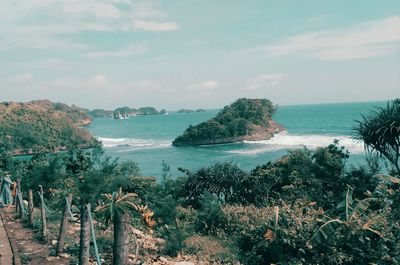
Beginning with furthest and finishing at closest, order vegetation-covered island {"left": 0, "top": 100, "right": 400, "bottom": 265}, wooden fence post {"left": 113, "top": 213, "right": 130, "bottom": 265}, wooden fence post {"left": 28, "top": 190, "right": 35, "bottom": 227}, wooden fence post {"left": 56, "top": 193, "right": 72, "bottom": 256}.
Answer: wooden fence post {"left": 28, "top": 190, "right": 35, "bottom": 227} → wooden fence post {"left": 56, "top": 193, "right": 72, "bottom": 256} → vegetation-covered island {"left": 0, "top": 100, "right": 400, "bottom": 265} → wooden fence post {"left": 113, "top": 213, "right": 130, "bottom": 265}

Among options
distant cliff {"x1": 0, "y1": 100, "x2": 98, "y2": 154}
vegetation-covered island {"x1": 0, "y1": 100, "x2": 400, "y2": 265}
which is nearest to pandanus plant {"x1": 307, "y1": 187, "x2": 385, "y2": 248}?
vegetation-covered island {"x1": 0, "y1": 100, "x2": 400, "y2": 265}

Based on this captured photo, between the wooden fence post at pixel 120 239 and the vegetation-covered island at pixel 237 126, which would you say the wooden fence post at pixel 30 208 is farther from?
the vegetation-covered island at pixel 237 126

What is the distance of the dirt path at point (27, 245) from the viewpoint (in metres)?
9.25

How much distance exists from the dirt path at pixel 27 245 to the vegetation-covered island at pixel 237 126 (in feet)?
255

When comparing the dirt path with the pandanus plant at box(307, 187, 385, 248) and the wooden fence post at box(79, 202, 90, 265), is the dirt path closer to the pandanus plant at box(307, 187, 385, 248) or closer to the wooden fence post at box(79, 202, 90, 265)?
the wooden fence post at box(79, 202, 90, 265)

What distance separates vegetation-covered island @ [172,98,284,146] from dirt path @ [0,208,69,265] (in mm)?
77727

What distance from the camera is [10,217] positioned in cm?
1395

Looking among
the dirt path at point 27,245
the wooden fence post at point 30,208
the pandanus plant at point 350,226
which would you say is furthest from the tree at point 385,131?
the wooden fence post at point 30,208

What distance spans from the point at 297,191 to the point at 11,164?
43.9 feet

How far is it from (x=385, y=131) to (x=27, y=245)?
43.7ft

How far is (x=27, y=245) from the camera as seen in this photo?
34.4 feet

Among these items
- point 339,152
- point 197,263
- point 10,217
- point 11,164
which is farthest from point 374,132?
point 11,164

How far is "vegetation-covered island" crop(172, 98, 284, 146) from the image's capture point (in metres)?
91.0

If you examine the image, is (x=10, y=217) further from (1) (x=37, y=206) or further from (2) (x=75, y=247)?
(2) (x=75, y=247)
